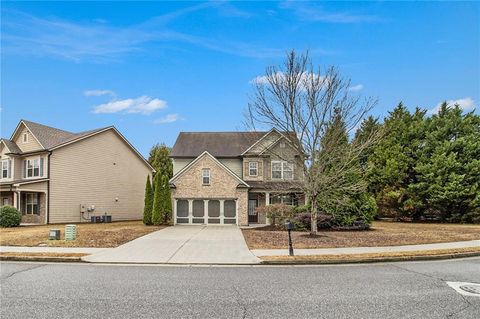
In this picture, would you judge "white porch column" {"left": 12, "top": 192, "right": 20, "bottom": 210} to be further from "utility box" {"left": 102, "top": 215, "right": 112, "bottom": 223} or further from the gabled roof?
"utility box" {"left": 102, "top": 215, "right": 112, "bottom": 223}

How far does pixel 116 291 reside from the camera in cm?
793

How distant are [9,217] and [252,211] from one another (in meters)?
17.2

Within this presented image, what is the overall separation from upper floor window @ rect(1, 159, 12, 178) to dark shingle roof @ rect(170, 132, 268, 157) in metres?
13.1

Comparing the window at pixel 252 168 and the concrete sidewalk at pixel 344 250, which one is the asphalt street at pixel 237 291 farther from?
the window at pixel 252 168

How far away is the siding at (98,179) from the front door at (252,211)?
11907 millimetres

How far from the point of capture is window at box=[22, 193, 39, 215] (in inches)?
1207

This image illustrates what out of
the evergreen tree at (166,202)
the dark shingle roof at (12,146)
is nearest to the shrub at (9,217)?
the dark shingle roof at (12,146)

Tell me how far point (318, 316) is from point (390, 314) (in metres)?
1.16

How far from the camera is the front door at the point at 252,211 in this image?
32188 millimetres

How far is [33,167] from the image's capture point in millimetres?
31641

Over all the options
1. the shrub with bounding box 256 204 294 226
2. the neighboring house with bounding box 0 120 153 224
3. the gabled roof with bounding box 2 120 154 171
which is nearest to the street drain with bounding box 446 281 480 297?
the shrub with bounding box 256 204 294 226

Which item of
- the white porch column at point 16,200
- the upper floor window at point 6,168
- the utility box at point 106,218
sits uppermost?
the upper floor window at point 6,168

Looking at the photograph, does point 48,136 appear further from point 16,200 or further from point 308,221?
point 308,221

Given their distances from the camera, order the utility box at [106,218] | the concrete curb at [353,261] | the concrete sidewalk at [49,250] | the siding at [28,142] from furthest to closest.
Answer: the utility box at [106,218] → the siding at [28,142] → the concrete sidewalk at [49,250] → the concrete curb at [353,261]
